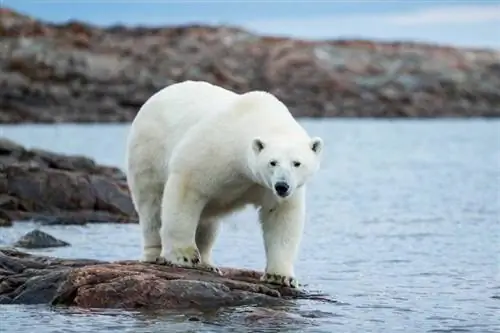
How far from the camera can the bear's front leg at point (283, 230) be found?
1187 cm

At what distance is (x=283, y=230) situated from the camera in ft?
39.2

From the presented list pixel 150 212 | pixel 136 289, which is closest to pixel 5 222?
pixel 150 212

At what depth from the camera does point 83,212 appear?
852 inches

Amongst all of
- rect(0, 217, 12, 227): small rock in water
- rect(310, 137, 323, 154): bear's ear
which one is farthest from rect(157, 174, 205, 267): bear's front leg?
rect(0, 217, 12, 227): small rock in water

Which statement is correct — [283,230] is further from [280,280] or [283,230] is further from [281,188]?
[281,188]

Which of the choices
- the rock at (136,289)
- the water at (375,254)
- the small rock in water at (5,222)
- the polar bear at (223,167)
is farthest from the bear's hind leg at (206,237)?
the small rock in water at (5,222)

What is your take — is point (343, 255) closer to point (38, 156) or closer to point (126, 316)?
point (126, 316)

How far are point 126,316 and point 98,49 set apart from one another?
338ft

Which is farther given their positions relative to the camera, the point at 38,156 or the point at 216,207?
the point at 38,156

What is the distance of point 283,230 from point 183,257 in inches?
41.4

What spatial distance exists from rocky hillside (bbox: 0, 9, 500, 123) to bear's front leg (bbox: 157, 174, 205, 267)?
70.2 metres

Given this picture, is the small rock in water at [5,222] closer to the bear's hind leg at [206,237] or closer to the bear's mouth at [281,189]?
the bear's hind leg at [206,237]

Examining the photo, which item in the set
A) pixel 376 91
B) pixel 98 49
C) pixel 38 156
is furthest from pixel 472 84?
pixel 38 156

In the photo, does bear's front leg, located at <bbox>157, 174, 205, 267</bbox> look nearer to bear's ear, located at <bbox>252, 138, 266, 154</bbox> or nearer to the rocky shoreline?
the rocky shoreline
